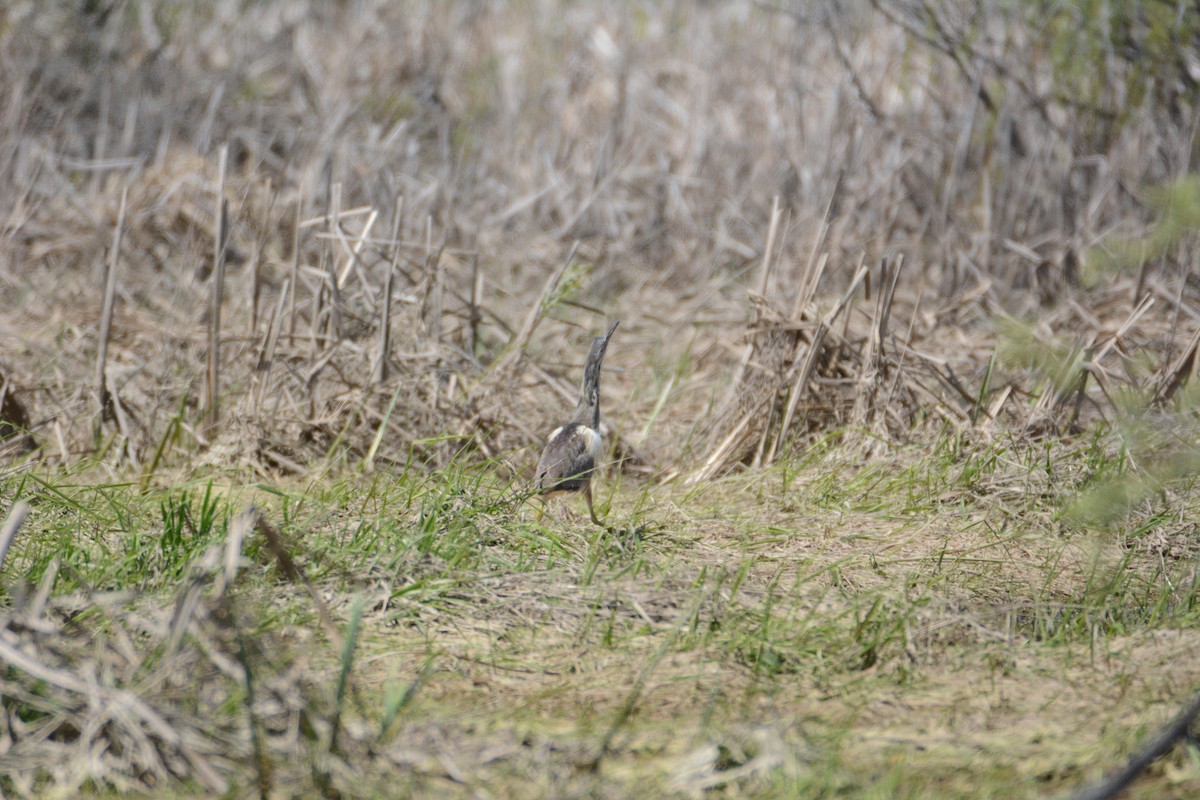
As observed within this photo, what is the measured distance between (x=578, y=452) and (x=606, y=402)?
66.9 inches

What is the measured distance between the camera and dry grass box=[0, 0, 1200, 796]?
2545 mm

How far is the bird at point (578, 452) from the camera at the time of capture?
405cm

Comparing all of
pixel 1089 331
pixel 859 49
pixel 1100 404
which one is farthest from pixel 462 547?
pixel 859 49

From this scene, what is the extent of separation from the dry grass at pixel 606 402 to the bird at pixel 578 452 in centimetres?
18

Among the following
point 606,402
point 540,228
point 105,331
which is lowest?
point 606,402

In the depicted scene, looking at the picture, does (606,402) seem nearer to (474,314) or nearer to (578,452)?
(474,314)

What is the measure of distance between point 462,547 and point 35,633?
1.24m

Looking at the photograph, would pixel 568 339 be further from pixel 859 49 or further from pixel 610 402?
pixel 859 49

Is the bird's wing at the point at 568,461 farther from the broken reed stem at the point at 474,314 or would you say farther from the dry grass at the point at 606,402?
the broken reed stem at the point at 474,314

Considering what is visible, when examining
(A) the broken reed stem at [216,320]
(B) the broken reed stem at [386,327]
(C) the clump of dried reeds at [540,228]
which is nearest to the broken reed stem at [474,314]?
(C) the clump of dried reeds at [540,228]

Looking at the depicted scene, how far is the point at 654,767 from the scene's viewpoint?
2461mm

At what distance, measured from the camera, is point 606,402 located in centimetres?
585

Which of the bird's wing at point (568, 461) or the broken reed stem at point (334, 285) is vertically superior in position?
the broken reed stem at point (334, 285)

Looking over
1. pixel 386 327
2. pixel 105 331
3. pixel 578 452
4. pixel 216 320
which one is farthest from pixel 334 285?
pixel 578 452
